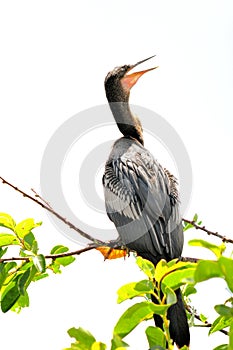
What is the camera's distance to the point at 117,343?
1.35 m

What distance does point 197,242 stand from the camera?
50.1 inches

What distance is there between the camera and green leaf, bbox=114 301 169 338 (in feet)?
4.83

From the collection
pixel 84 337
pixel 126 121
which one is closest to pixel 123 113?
pixel 126 121

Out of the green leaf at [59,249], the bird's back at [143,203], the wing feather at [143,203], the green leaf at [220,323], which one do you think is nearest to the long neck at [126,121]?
the bird's back at [143,203]

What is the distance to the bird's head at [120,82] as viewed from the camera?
473cm

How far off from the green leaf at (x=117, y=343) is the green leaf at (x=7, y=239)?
1057 millimetres

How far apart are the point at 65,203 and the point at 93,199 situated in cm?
58

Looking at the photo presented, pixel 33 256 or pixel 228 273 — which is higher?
pixel 33 256

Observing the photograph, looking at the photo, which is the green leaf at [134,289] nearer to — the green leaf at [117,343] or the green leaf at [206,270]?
the green leaf at [117,343]

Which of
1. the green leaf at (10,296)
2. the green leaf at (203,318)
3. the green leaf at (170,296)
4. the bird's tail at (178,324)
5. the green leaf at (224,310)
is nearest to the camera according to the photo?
the green leaf at (224,310)

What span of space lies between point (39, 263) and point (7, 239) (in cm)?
27

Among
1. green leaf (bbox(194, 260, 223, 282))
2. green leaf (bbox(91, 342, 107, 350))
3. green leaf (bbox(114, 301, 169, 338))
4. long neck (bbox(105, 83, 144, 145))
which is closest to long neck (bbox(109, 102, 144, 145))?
long neck (bbox(105, 83, 144, 145))

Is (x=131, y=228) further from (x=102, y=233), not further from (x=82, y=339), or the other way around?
(x=82, y=339)

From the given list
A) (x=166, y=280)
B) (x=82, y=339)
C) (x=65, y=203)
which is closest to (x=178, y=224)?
(x=65, y=203)
